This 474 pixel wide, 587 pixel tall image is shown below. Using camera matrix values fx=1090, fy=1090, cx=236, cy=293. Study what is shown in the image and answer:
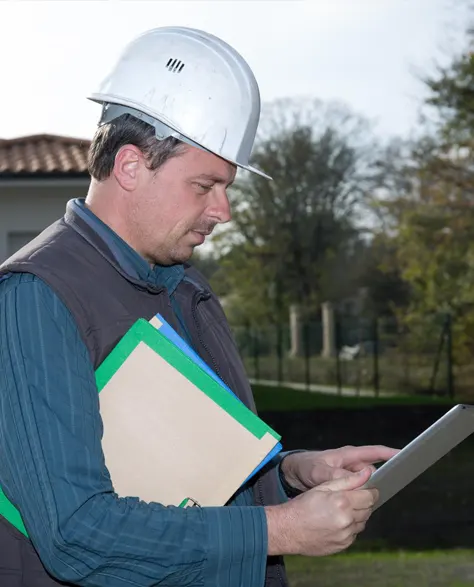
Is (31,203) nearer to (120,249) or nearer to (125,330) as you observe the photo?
(120,249)

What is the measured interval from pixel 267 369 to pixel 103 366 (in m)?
19.2

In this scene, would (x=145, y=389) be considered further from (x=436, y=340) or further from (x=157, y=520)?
(x=436, y=340)

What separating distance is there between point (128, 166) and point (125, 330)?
0.25 m

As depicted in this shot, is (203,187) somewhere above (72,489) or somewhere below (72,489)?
above

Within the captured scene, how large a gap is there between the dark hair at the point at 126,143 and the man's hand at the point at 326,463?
0.64 m

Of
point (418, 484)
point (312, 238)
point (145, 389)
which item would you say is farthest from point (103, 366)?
point (312, 238)

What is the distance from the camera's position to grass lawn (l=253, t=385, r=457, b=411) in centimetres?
2036

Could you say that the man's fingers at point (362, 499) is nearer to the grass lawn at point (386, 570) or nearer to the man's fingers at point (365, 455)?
the man's fingers at point (365, 455)

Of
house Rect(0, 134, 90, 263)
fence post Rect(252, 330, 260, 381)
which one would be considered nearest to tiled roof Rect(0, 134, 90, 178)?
house Rect(0, 134, 90, 263)

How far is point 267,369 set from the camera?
20.6m

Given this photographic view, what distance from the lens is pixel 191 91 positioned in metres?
1.59

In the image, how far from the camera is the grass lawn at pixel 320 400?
2036 cm

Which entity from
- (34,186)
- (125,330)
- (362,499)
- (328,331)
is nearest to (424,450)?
(362,499)

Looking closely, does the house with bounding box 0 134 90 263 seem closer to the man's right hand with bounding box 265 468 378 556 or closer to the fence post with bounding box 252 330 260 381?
the fence post with bounding box 252 330 260 381
